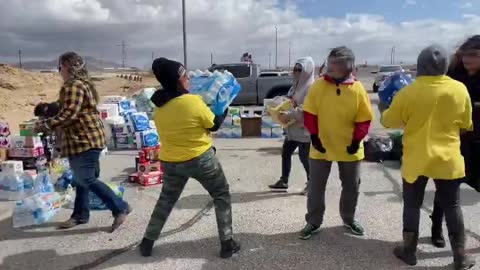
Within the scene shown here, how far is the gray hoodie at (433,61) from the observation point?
315 cm

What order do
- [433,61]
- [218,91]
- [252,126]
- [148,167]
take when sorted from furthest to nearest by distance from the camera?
[252,126], [148,167], [218,91], [433,61]

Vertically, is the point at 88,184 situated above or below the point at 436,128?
below

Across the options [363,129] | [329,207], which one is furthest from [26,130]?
[363,129]

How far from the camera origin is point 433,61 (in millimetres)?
3152

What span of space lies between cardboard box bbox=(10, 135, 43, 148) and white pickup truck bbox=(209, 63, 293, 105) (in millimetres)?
9435

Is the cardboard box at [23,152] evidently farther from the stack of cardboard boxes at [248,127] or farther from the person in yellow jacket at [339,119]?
the stack of cardboard boxes at [248,127]

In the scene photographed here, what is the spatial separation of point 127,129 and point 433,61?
669cm

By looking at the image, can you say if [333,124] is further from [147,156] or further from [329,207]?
[147,156]

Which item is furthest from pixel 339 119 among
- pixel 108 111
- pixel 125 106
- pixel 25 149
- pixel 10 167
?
pixel 125 106

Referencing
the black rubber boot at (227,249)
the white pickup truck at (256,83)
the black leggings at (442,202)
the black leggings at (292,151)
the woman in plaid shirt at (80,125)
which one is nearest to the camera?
the black leggings at (442,202)

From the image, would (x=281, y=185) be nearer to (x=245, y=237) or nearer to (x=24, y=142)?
(x=245, y=237)

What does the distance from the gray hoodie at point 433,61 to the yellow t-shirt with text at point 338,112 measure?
1.93ft

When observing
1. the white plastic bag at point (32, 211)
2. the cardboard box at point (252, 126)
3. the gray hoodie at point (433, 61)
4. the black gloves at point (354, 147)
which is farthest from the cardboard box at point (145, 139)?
the gray hoodie at point (433, 61)

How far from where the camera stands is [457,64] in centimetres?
357
